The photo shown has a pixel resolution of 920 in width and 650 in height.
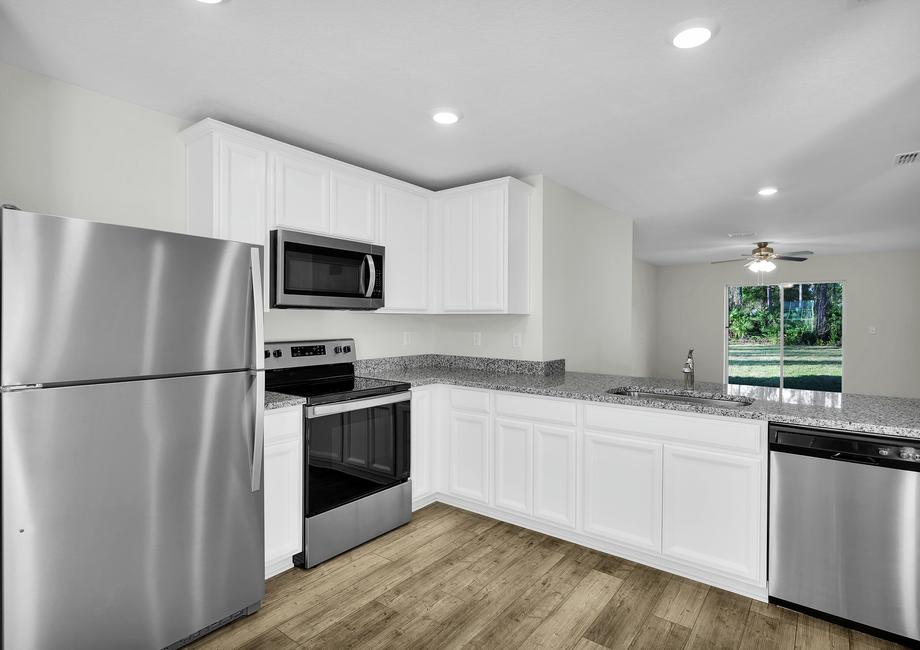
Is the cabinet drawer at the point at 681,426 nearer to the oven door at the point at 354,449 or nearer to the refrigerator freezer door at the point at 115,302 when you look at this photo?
the oven door at the point at 354,449

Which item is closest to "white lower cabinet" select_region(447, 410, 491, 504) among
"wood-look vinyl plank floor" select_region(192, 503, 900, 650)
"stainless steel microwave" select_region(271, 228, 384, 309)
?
"wood-look vinyl plank floor" select_region(192, 503, 900, 650)

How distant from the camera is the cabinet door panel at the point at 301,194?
2840mm

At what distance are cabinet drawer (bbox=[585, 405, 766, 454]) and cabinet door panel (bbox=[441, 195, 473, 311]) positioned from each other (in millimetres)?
1358

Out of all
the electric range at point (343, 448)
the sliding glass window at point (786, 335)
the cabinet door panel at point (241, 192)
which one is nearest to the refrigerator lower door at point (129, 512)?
the electric range at point (343, 448)

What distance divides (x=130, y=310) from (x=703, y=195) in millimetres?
4270

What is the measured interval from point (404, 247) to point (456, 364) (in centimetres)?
114

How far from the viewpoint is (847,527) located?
2141mm

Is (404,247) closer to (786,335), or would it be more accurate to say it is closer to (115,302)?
(115,302)

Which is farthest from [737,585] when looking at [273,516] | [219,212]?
[219,212]

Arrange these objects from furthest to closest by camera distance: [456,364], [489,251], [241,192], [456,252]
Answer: [456,364] → [456,252] → [489,251] → [241,192]

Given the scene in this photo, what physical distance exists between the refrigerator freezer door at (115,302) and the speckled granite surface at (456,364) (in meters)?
1.68

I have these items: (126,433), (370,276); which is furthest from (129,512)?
(370,276)

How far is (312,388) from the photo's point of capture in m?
2.95

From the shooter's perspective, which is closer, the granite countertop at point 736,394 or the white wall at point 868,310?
the granite countertop at point 736,394
